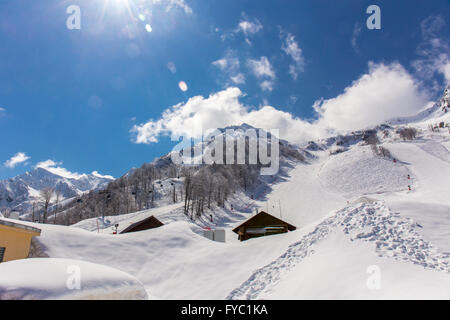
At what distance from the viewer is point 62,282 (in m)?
7.05

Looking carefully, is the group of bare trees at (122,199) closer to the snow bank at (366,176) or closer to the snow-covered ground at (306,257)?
the snow bank at (366,176)

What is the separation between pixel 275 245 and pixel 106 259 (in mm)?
11725

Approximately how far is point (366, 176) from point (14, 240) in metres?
80.0

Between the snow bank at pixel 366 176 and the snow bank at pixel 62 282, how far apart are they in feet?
207

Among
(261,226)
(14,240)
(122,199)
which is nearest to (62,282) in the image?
(14,240)

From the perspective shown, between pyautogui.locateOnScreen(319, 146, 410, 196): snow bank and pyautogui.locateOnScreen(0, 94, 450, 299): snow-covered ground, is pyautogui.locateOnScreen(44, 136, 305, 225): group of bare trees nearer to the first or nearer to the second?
pyautogui.locateOnScreen(319, 146, 410, 196): snow bank

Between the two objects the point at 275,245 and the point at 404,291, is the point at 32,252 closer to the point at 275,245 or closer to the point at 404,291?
the point at 275,245

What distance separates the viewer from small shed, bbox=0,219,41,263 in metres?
15.0

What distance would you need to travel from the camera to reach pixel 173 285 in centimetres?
1552

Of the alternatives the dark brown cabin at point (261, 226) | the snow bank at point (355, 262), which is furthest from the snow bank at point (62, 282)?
the dark brown cabin at point (261, 226)

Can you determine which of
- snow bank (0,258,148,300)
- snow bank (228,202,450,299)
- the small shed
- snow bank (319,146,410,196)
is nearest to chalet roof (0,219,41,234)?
the small shed

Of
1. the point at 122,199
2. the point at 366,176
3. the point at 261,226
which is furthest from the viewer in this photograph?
the point at 122,199

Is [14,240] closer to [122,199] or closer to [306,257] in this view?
[306,257]
